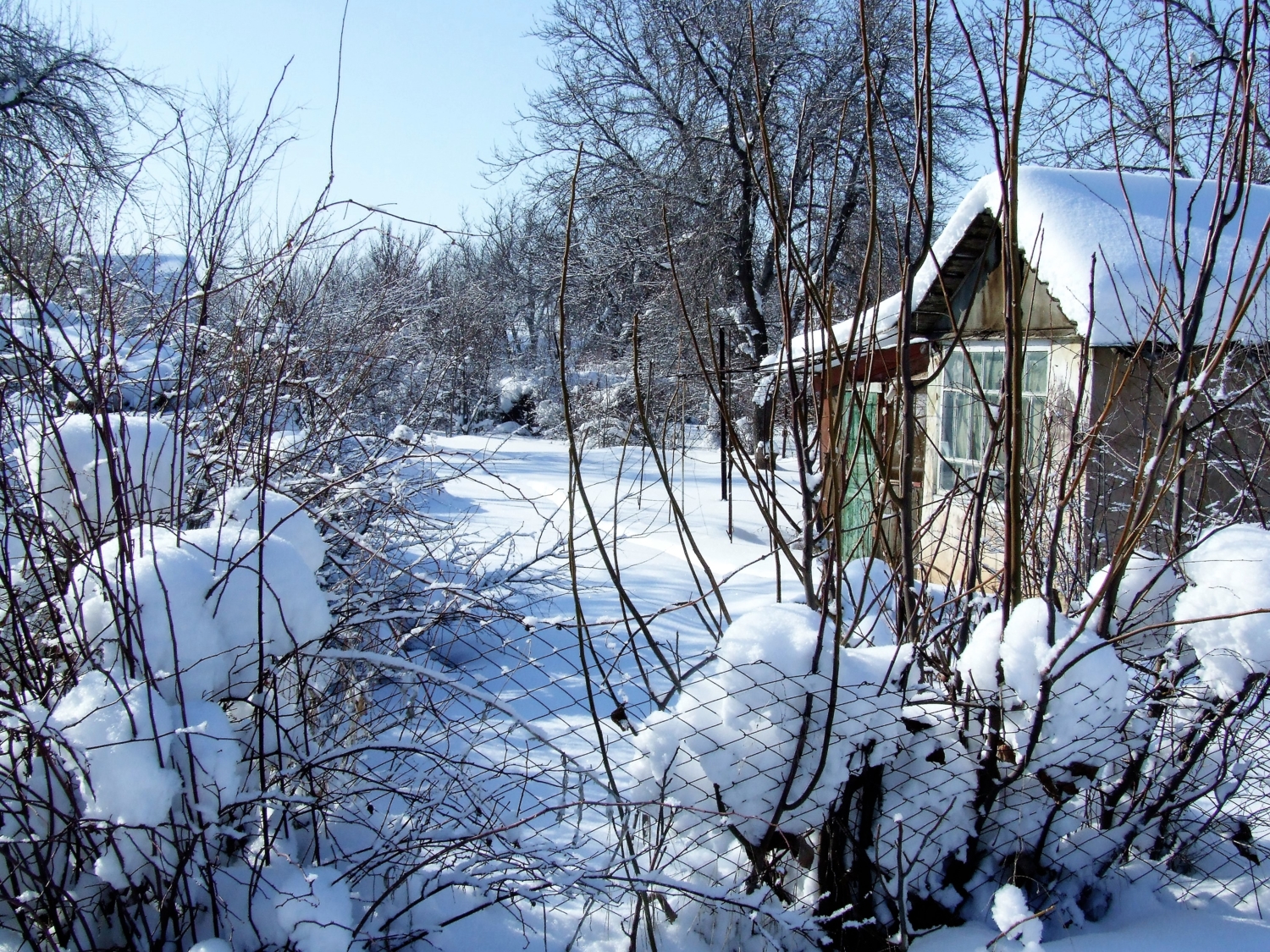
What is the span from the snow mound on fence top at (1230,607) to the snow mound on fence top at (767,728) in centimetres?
76

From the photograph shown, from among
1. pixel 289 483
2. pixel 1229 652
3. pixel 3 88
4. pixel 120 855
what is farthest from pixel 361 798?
pixel 3 88

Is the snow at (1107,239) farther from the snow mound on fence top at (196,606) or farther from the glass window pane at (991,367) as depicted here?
the snow mound on fence top at (196,606)

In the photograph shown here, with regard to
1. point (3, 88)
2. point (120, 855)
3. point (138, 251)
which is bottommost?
point (120, 855)

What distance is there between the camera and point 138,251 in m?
3.02

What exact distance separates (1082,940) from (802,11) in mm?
18601

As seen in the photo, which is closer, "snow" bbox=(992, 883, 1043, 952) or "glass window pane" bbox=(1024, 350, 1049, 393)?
"snow" bbox=(992, 883, 1043, 952)

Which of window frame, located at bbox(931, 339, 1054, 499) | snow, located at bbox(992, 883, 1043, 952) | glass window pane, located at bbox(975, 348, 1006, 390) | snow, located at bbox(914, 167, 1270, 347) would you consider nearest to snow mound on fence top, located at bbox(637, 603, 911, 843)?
snow, located at bbox(992, 883, 1043, 952)

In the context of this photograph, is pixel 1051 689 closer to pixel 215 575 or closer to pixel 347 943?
pixel 347 943

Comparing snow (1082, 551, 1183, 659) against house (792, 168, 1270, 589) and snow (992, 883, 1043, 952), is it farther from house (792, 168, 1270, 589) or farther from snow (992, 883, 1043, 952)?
snow (992, 883, 1043, 952)

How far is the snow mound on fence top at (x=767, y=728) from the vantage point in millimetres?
1873

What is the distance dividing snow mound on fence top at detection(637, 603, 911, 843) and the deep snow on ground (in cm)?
13

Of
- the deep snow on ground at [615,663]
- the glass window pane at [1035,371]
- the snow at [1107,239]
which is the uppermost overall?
the snow at [1107,239]

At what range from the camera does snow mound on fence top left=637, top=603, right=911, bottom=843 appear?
1.87 metres

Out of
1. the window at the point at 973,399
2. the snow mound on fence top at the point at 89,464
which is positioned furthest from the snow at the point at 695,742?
the window at the point at 973,399
